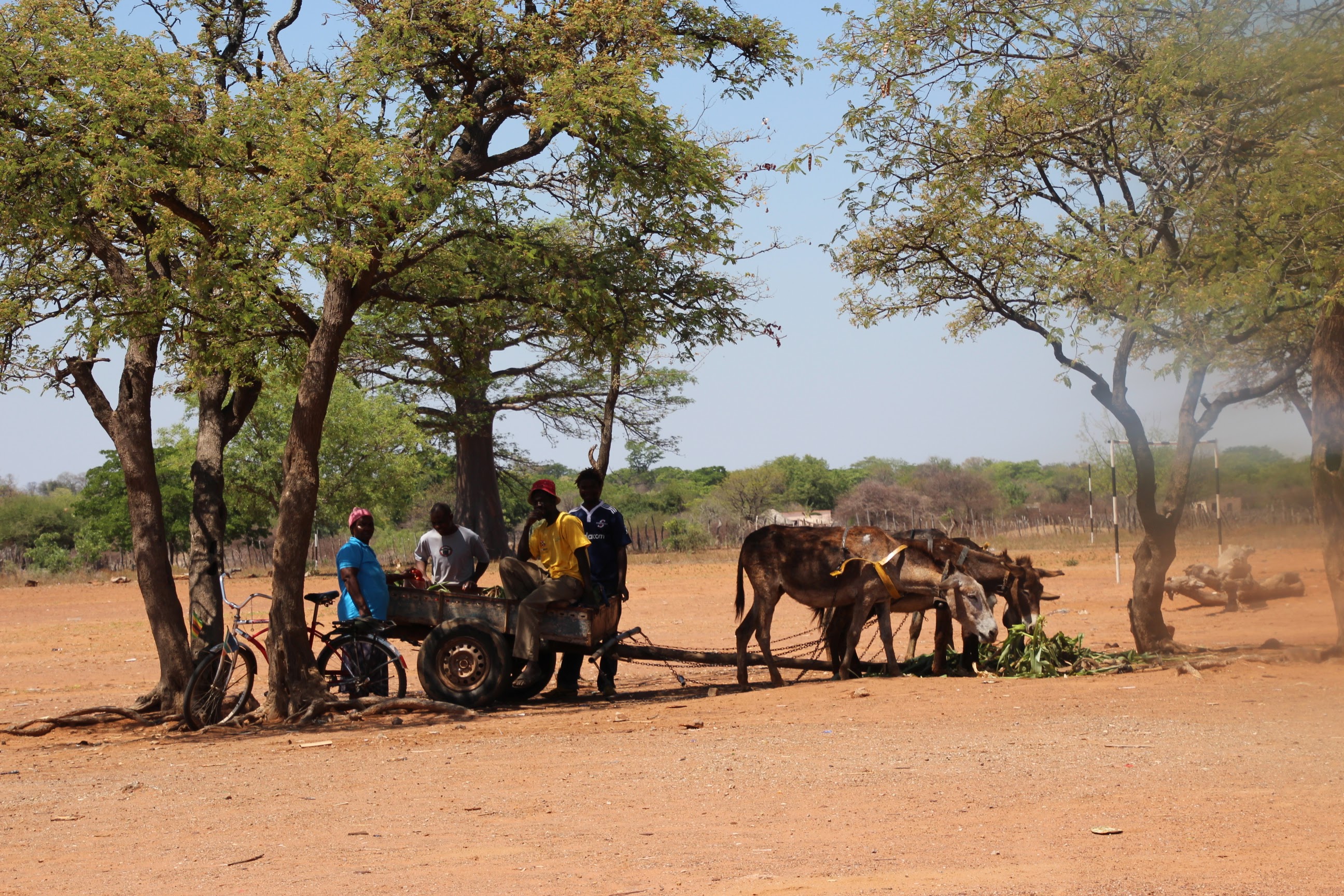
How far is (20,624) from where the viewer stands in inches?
1099

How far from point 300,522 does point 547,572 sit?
7.99 feet

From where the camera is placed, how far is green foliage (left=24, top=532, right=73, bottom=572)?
163 ft

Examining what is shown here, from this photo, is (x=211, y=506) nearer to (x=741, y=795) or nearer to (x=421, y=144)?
(x=421, y=144)

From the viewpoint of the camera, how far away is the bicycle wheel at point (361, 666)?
11828mm

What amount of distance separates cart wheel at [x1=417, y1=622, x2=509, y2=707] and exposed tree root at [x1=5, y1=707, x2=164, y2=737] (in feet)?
9.32

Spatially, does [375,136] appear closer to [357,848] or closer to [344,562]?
[344,562]

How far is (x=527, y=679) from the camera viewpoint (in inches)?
485

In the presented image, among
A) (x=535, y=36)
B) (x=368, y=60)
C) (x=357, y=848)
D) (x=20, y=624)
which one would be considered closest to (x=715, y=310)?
(x=535, y=36)

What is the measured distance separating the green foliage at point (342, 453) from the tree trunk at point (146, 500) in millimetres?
28178

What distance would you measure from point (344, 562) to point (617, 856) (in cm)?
650

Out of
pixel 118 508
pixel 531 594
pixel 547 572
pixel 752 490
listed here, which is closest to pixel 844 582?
pixel 547 572

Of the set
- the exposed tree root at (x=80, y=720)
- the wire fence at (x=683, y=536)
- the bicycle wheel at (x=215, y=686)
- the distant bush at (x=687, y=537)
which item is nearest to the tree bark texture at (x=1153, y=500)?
the bicycle wheel at (x=215, y=686)

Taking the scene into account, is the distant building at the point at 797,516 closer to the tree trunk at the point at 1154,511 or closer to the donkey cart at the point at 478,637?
the tree trunk at the point at 1154,511

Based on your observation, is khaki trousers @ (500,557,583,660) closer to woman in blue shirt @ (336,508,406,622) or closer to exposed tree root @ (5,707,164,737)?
woman in blue shirt @ (336,508,406,622)
